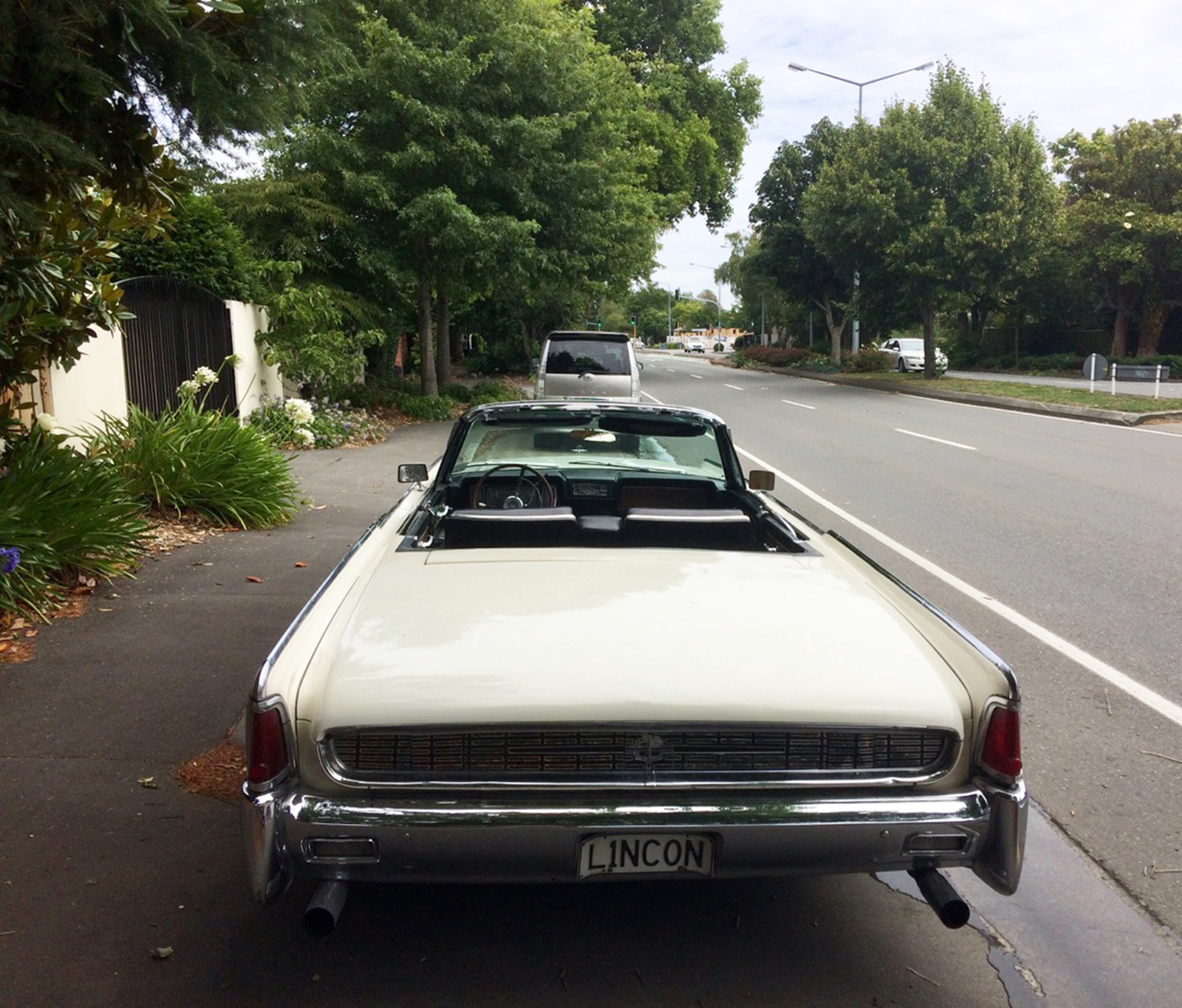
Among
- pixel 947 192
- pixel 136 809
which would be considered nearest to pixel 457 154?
pixel 136 809

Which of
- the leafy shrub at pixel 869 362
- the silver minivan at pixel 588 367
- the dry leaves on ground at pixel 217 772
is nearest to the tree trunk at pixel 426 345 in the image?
the silver minivan at pixel 588 367

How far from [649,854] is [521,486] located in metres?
2.54

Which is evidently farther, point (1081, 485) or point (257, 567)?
point (1081, 485)

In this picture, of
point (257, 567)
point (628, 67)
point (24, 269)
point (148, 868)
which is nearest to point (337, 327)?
point (257, 567)

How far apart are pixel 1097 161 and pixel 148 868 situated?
4521cm

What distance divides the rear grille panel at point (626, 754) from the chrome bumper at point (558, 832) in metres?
0.05

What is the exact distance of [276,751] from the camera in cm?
253

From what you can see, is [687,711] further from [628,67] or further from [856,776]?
[628,67]

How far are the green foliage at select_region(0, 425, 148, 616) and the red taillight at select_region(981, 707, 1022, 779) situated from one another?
4980mm

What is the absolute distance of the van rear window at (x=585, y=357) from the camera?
1656 centimetres

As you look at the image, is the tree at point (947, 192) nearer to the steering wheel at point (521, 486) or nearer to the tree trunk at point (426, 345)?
the tree trunk at point (426, 345)

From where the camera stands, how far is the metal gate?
12.1 metres

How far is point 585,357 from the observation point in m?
16.7

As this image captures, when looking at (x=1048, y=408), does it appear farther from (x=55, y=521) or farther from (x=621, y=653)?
(x=621, y=653)
